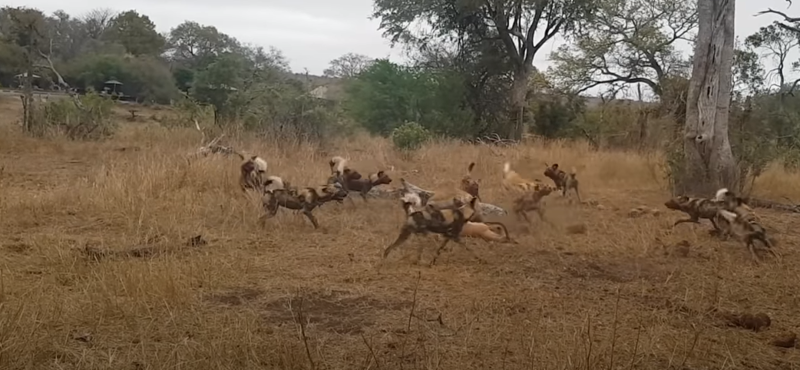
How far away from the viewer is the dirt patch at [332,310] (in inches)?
137

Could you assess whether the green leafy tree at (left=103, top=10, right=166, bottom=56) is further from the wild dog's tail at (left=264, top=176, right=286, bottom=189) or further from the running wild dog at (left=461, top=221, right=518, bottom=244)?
the running wild dog at (left=461, top=221, right=518, bottom=244)

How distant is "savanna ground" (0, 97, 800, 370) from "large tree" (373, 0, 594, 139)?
11372 millimetres

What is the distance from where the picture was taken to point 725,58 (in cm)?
850

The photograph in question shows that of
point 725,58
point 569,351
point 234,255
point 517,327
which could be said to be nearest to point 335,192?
point 234,255

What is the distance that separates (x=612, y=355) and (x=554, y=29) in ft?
57.3

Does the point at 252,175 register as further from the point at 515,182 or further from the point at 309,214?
the point at 515,182

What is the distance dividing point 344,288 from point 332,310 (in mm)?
451

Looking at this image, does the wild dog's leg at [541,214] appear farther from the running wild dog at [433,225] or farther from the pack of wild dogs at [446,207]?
the running wild dog at [433,225]

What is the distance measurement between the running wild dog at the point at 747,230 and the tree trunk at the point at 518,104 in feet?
40.6

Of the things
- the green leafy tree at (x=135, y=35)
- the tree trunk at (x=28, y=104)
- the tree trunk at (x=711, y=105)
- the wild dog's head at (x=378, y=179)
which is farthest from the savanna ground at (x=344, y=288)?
the green leafy tree at (x=135, y=35)

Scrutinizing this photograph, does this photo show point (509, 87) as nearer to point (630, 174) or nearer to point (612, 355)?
point (630, 174)

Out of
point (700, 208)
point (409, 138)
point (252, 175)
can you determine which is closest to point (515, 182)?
point (700, 208)

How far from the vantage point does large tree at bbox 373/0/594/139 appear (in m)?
18.5

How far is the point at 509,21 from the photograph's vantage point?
1905 centimetres
